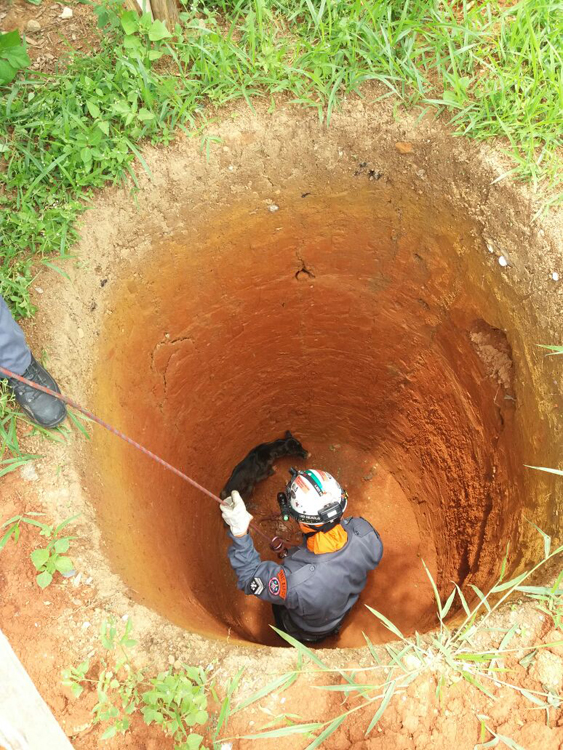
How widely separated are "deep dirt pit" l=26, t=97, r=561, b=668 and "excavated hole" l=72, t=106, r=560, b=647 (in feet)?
0.04

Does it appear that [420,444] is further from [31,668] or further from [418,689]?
[31,668]

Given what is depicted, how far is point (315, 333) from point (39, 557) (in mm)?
2191

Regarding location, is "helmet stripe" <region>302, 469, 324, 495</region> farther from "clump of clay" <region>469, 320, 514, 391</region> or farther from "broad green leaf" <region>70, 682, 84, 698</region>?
"broad green leaf" <region>70, 682, 84, 698</region>

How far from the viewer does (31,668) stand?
1.76 metres

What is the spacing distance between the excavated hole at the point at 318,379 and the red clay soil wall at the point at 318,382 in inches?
0.4

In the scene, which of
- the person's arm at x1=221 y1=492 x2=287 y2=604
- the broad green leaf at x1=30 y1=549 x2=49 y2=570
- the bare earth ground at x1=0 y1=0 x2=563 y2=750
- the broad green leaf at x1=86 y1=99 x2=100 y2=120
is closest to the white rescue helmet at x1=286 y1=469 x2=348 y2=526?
the person's arm at x1=221 y1=492 x2=287 y2=604

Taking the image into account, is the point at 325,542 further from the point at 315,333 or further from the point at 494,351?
the point at 315,333

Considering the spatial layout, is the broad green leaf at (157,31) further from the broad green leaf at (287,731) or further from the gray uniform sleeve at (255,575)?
the broad green leaf at (287,731)

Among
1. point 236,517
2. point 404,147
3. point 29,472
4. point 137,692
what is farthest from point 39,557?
point 404,147

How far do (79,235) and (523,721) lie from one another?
2.47 meters

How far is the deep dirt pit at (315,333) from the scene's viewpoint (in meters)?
2.37

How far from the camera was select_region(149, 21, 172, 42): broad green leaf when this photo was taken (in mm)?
2246

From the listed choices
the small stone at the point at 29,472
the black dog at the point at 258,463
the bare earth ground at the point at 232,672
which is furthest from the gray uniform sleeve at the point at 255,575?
the black dog at the point at 258,463

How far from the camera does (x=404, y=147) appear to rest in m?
2.53
